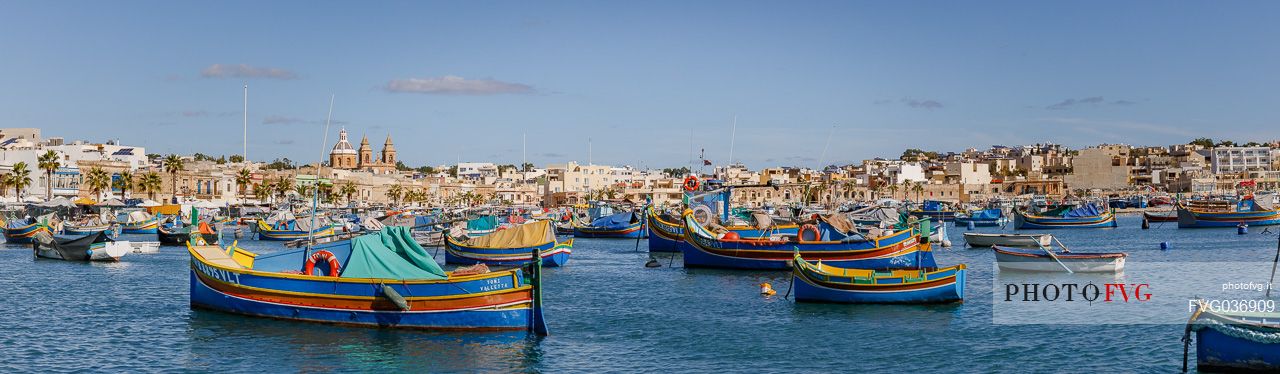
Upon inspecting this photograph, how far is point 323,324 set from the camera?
2808 cm

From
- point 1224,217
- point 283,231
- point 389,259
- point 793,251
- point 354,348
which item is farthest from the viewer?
point 1224,217

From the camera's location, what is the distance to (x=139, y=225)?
9012 cm

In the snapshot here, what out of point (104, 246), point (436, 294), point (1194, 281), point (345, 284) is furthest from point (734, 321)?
point (104, 246)

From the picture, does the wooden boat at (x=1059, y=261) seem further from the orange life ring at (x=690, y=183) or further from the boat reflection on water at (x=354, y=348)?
the boat reflection on water at (x=354, y=348)

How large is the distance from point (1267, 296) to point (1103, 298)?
4214 mm

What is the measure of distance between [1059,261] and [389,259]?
83.7 ft

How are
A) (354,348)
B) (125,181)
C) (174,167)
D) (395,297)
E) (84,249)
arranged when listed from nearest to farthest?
(354,348)
(395,297)
(84,249)
(174,167)
(125,181)

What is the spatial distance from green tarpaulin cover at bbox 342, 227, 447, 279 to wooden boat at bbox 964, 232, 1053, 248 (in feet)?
111

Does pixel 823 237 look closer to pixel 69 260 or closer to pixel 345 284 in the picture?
pixel 345 284

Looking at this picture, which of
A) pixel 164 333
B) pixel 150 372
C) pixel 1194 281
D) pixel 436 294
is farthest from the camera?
pixel 1194 281

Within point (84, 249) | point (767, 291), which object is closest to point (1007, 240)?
point (767, 291)

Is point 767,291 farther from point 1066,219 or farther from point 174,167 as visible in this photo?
point 174,167

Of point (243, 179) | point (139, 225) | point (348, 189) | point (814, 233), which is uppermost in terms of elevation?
point (243, 179)

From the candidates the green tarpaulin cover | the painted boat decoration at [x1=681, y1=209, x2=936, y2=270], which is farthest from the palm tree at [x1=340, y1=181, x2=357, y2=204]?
the green tarpaulin cover
